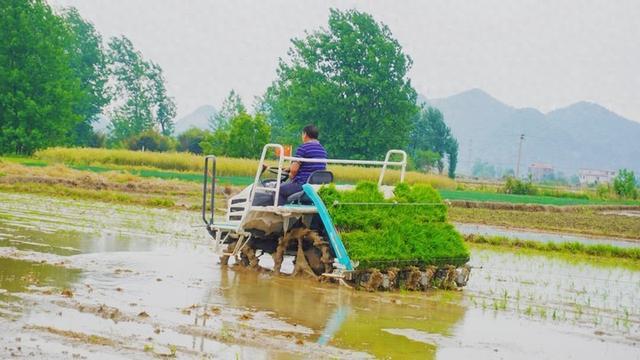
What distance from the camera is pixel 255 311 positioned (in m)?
10.3

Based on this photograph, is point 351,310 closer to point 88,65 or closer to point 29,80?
point 29,80

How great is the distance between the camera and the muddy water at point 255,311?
827 centimetres

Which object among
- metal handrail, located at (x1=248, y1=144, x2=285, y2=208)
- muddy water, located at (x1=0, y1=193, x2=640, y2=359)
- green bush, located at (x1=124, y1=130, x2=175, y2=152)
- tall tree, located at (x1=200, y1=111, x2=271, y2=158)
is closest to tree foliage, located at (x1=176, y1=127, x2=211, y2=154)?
green bush, located at (x1=124, y1=130, x2=175, y2=152)

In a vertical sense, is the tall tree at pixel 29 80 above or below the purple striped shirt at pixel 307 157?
above

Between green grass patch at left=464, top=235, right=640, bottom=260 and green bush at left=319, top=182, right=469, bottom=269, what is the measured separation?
27.3ft

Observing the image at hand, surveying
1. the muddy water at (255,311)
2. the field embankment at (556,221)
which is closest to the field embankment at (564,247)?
the muddy water at (255,311)

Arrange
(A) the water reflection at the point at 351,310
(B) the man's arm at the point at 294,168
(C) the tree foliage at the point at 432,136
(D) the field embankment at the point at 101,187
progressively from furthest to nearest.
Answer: (C) the tree foliage at the point at 432,136, (D) the field embankment at the point at 101,187, (B) the man's arm at the point at 294,168, (A) the water reflection at the point at 351,310

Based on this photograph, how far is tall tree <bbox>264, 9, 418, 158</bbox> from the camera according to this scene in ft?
259

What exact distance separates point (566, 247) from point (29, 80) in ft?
161

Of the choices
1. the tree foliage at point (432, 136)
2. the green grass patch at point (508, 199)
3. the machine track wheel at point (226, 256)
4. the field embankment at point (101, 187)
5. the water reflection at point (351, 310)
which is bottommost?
the water reflection at point (351, 310)

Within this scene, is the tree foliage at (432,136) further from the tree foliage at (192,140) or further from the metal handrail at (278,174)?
the metal handrail at (278,174)

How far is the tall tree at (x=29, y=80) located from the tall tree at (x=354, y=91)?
74.5 ft

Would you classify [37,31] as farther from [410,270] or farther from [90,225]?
[410,270]

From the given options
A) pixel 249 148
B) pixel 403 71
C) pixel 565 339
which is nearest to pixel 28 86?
pixel 249 148
